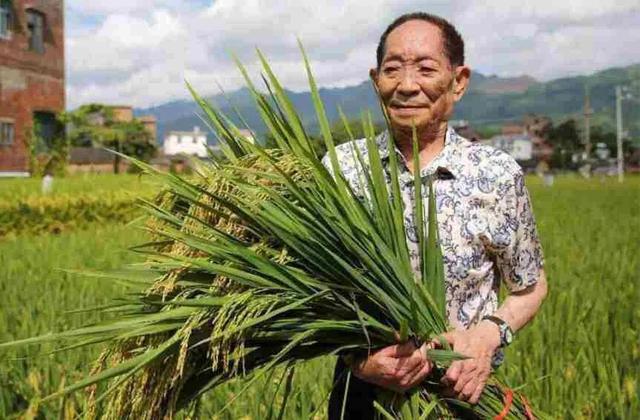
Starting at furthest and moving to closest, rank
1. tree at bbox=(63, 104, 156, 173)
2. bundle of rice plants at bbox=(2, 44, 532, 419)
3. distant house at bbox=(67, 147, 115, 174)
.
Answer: tree at bbox=(63, 104, 156, 173) → distant house at bbox=(67, 147, 115, 174) → bundle of rice plants at bbox=(2, 44, 532, 419)

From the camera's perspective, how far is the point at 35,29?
984 inches

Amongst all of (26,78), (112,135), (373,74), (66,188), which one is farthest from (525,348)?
(112,135)

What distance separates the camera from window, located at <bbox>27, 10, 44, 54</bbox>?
2470cm

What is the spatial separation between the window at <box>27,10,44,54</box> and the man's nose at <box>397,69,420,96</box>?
964 inches

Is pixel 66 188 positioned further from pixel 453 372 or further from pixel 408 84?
pixel 453 372

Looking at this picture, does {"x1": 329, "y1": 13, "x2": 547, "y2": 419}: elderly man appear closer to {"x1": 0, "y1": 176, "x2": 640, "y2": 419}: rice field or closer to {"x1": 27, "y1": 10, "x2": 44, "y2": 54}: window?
→ {"x1": 0, "y1": 176, "x2": 640, "y2": 419}: rice field

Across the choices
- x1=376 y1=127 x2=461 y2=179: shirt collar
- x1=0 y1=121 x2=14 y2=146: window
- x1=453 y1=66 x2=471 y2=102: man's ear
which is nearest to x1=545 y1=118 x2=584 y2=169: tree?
x1=0 y1=121 x2=14 y2=146: window

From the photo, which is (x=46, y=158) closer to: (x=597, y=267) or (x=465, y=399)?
(x=597, y=267)

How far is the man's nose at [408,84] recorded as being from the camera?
174 centimetres

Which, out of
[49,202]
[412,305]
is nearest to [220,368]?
[412,305]

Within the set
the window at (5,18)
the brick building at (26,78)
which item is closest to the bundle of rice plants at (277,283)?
the brick building at (26,78)

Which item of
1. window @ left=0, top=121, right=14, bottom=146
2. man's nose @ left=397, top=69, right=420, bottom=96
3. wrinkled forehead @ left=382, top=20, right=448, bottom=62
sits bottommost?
man's nose @ left=397, top=69, right=420, bottom=96

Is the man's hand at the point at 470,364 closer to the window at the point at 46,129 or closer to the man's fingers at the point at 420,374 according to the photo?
the man's fingers at the point at 420,374

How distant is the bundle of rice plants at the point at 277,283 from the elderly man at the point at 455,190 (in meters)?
0.11
